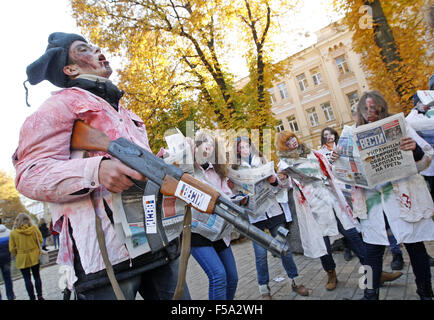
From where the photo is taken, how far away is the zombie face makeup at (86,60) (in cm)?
167

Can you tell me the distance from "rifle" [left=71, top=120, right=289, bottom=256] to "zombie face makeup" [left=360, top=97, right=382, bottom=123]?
2097 mm

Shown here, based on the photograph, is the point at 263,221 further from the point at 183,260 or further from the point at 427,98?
the point at 183,260

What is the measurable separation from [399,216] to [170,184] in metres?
2.33

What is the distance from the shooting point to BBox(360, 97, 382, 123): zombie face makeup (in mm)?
2797

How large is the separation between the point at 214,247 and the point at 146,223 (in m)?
1.72

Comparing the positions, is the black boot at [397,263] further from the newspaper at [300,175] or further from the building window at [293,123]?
the building window at [293,123]

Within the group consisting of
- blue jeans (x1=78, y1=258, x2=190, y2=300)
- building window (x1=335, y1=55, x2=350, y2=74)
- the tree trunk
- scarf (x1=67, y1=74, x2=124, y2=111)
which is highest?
building window (x1=335, y1=55, x2=350, y2=74)

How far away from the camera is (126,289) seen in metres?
1.37

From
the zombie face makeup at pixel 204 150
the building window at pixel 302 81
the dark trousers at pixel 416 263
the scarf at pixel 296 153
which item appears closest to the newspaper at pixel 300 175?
the scarf at pixel 296 153

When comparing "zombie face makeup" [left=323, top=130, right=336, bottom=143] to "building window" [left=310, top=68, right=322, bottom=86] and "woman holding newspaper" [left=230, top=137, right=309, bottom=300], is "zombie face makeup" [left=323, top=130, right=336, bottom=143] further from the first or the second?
"building window" [left=310, top=68, right=322, bottom=86]

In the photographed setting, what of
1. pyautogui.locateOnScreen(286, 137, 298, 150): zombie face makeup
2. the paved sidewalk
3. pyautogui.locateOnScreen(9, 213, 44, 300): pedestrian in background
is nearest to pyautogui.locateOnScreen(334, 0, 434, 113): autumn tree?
the paved sidewalk

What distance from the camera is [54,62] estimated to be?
164 centimetres
